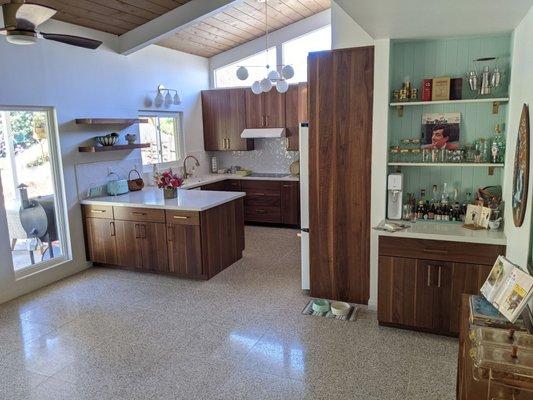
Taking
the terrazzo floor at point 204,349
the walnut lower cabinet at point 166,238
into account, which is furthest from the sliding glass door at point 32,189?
the terrazzo floor at point 204,349

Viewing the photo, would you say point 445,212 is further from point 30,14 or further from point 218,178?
point 218,178

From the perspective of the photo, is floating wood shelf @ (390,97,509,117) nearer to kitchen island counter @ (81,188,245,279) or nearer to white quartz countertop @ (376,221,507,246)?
white quartz countertop @ (376,221,507,246)

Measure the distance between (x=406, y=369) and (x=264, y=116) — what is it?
4.66 meters

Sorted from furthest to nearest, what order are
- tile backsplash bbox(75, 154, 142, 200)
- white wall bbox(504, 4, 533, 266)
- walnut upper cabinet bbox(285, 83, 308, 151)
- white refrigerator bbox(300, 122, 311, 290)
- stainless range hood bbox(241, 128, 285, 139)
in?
stainless range hood bbox(241, 128, 285, 139)
walnut upper cabinet bbox(285, 83, 308, 151)
tile backsplash bbox(75, 154, 142, 200)
white refrigerator bbox(300, 122, 311, 290)
white wall bbox(504, 4, 533, 266)

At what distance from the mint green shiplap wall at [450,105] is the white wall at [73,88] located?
11.2 ft

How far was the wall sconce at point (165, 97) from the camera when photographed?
5.70 meters

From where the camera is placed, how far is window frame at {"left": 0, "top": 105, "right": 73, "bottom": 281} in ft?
13.8

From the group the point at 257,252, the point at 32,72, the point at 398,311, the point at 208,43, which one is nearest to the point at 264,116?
the point at 208,43

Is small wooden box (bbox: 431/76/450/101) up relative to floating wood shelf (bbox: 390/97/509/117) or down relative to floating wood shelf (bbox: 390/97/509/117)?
up

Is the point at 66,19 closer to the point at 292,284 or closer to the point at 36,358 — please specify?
the point at 36,358

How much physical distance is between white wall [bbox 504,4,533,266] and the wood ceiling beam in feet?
9.56

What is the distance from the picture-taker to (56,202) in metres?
4.50

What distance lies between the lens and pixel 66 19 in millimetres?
4238

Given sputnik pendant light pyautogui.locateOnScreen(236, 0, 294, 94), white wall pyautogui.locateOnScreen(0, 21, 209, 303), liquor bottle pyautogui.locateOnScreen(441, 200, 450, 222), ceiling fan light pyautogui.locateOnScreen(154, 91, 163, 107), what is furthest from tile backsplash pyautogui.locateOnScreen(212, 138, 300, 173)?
liquor bottle pyautogui.locateOnScreen(441, 200, 450, 222)
